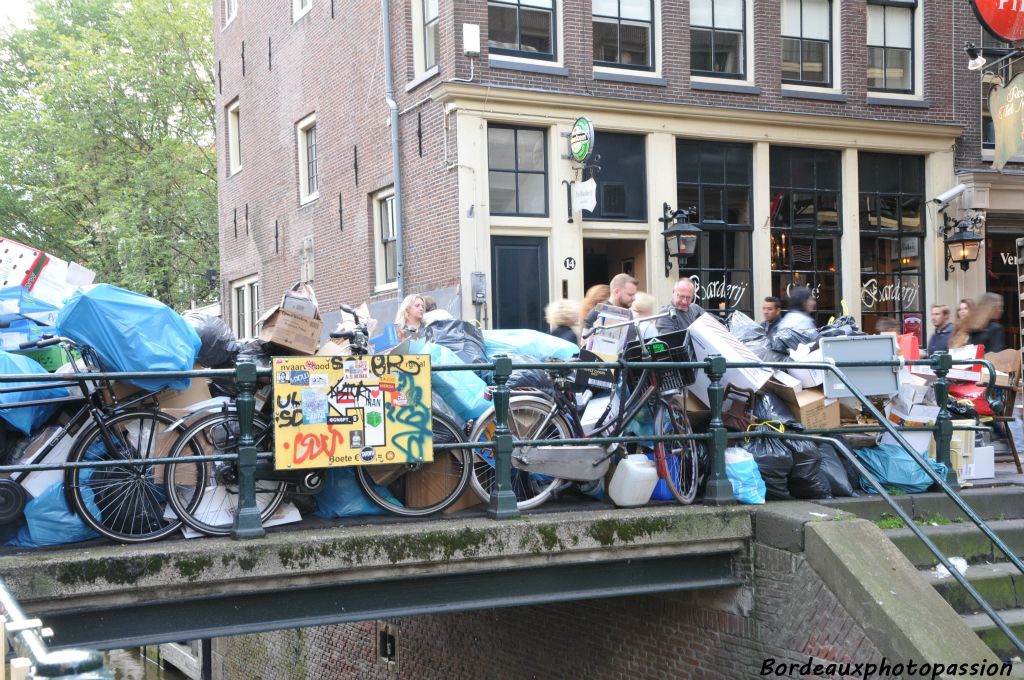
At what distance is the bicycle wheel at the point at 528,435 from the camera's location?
6.80 meters

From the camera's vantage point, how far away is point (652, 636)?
25.6 ft

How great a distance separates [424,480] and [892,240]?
40.1 feet

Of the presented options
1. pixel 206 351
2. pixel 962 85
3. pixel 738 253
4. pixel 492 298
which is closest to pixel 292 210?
pixel 492 298

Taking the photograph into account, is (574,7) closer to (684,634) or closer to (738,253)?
(738,253)

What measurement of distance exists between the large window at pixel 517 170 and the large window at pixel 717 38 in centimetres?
273

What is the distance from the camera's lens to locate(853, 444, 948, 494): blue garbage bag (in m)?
7.68

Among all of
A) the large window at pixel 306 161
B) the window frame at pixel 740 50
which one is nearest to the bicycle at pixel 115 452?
the window frame at pixel 740 50

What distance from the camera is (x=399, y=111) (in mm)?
15391

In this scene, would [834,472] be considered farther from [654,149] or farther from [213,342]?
[654,149]

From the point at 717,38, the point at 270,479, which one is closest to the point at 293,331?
the point at 270,479

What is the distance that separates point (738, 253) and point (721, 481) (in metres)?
9.05

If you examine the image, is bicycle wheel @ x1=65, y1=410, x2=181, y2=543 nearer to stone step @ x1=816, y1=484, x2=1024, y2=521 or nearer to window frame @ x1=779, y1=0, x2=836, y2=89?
stone step @ x1=816, y1=484, x2=1024, y2=521

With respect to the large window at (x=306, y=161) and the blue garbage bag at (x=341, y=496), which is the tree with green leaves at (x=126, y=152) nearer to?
the large window at (x=306, y=161)

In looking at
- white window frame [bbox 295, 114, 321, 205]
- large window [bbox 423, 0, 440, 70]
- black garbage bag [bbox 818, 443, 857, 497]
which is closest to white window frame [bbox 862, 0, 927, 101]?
large window [bbox 423, 0, 440, 70]
